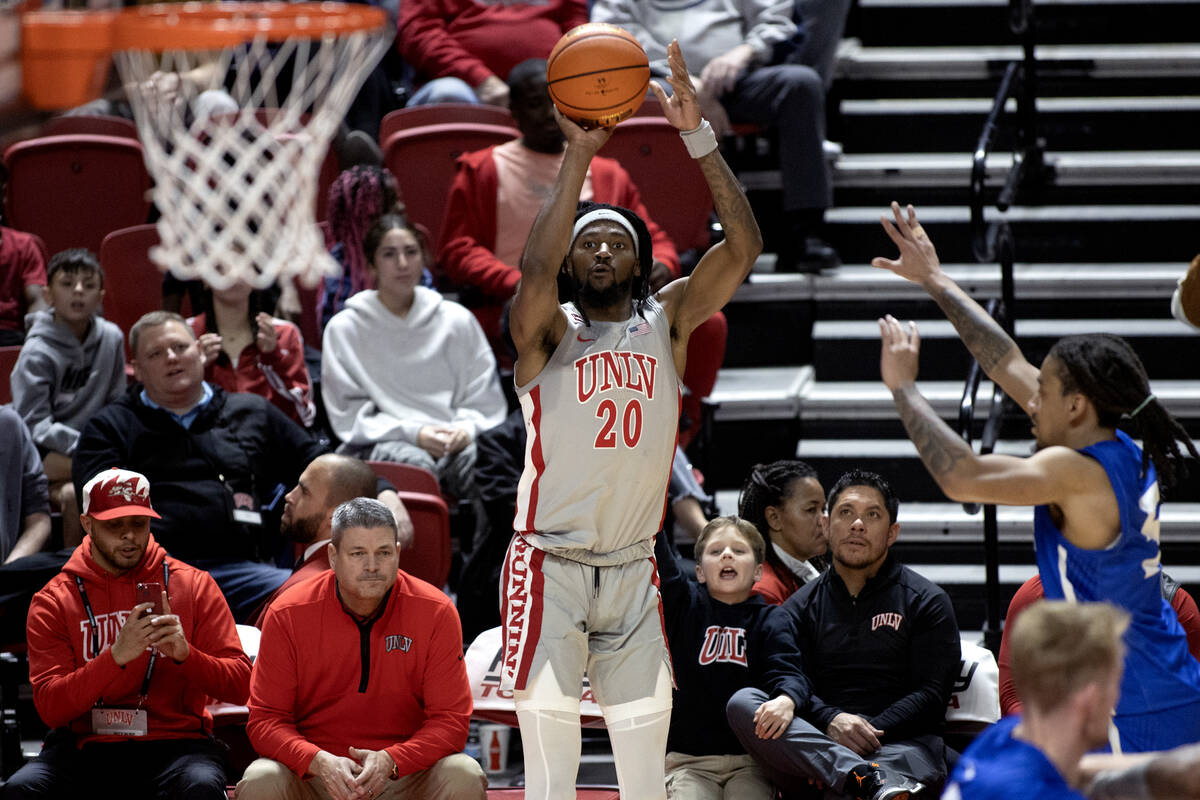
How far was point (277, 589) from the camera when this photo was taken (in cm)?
587

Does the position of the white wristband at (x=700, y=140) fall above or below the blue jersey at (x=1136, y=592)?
above

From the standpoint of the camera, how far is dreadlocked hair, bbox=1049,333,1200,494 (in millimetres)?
3881

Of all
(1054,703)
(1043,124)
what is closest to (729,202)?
(1054,703)

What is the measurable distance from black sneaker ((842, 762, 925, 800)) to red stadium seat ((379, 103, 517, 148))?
14.4 feet

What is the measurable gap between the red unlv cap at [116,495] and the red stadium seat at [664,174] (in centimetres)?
343

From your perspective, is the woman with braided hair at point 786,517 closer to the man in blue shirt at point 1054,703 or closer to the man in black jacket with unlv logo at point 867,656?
the man in black jacket with unlv logo at point 867,656

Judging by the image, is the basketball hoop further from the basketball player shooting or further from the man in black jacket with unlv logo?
the man in black jacket with unlv logo

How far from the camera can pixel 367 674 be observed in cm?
511

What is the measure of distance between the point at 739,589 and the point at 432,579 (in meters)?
1.35

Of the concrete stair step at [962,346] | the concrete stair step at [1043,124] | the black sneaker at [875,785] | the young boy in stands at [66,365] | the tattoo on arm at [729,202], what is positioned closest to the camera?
the tattoo on arm at [729,202]

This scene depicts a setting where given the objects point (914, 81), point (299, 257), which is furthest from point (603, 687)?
point (914, 81)

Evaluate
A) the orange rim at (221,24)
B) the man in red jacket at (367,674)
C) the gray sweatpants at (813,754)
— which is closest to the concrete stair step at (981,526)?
the gray sweatpants at (813,754)

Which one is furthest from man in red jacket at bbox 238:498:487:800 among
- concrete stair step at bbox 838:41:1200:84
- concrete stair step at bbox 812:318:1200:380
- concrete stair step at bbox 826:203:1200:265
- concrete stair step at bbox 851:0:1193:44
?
concrete stair step at bbox 851:0:1193:44

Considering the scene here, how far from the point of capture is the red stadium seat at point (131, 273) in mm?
7586
